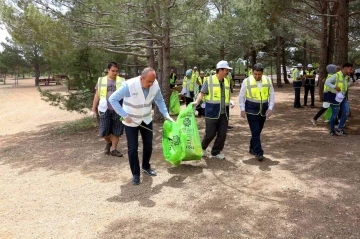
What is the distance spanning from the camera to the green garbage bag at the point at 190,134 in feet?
16.7

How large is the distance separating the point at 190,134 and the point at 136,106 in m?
1.01

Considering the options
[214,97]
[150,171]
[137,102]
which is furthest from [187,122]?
[137,102]

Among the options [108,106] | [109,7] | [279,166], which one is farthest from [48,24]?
[279,166]

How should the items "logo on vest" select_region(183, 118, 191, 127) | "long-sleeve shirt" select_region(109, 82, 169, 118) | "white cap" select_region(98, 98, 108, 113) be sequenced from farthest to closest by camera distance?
1. "white cap" select_region(98, 98, 108, 113)
2. "logo on vest" select_region(183, 118, 191, 127)
3. "long-sleeve shirt" select_region(109, 82, 169, 118)

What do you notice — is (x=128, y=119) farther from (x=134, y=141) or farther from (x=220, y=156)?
(x=220, y=156)

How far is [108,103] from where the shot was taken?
5.91 metres

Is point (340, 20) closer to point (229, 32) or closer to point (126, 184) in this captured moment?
point (229, 32)

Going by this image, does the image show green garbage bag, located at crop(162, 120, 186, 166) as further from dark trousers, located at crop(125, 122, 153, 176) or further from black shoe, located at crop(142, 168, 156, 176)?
dark trousers, located at crop(125, 122, 153, 176)

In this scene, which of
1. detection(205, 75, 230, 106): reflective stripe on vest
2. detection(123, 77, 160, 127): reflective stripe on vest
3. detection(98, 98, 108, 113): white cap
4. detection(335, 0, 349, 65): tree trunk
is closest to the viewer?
detection(123, 77, 160, 127): reflective stripe on vest

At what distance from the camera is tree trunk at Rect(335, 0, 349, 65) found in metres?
8.41

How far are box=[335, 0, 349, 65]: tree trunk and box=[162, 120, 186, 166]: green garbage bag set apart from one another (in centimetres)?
553

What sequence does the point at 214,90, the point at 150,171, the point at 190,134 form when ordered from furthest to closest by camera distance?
1. the point at 214,90
2. the point at 190,134
3. the point at 150,171

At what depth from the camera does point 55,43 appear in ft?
24.7

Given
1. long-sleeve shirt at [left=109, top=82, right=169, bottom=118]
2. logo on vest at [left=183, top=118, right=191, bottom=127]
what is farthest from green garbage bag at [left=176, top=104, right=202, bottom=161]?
long-sleeve shirt at [left=109, top=82, right=169, bottom=118]
